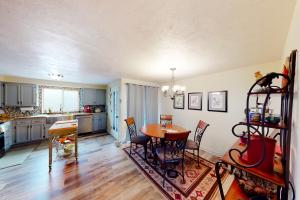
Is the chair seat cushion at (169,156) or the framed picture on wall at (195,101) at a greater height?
the framed picture on wall at (195,101)

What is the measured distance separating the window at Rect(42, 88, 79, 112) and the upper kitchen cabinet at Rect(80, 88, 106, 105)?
0.40 metres

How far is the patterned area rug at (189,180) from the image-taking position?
191 cm

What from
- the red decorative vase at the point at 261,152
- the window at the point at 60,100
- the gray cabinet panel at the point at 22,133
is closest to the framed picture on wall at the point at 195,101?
the red decorative vase at the point at 261,152

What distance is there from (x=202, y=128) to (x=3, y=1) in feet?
11.3

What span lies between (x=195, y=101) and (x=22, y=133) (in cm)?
578

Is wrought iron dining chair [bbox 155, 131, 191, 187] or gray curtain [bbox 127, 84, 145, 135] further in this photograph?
gray curtain [bbox 127, 84, 145, 135]

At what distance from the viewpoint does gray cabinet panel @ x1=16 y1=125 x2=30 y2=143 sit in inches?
149

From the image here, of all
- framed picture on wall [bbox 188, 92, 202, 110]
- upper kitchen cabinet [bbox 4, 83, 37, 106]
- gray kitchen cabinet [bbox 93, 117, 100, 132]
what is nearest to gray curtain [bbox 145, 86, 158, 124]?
framed picture on wall [bbox 188, 92, 202, 110]

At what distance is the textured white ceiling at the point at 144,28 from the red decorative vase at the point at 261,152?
3.59 ft

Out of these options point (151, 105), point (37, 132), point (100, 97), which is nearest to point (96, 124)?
point (100, 97)

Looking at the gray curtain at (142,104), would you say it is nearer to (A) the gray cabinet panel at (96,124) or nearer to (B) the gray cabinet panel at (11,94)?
(A) the gray cabinet panel at (96,124)

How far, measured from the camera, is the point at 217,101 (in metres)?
3.19

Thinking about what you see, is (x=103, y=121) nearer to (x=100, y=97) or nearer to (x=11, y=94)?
(x=100, y=97)

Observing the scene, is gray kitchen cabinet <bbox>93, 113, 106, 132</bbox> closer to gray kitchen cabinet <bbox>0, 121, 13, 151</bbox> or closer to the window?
the window
